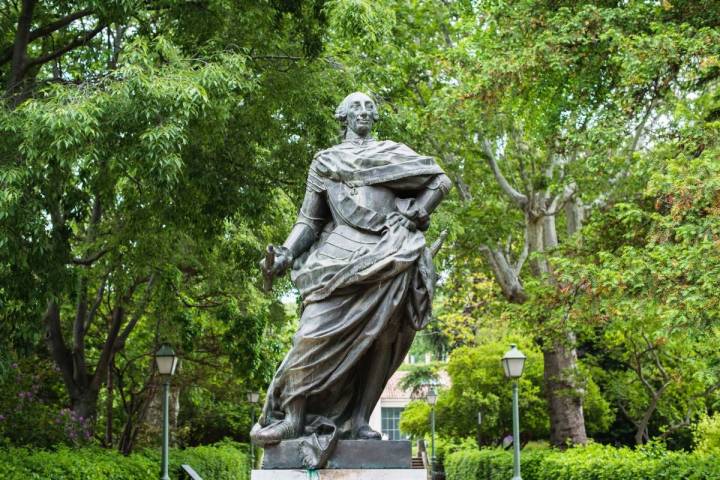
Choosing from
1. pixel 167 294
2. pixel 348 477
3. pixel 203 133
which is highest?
pixel 203 133

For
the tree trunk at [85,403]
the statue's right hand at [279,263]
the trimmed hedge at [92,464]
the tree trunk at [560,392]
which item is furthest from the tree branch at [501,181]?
the statue's right hand at [279,263]

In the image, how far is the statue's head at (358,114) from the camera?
21.5ft

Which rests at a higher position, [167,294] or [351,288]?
[167,294]

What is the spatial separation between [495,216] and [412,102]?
3292 millimetres

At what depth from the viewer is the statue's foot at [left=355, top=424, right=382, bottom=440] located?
5980 mm

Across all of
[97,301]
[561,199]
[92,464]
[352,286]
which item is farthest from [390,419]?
[352,286]

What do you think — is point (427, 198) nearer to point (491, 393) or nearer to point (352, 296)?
point (352, 296)

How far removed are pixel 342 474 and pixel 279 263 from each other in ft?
4.09

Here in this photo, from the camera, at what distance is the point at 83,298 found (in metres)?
18.9

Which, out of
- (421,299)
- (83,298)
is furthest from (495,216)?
(421,299)

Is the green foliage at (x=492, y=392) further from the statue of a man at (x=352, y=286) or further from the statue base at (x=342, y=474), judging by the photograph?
the statue base at (x=342, y=474)

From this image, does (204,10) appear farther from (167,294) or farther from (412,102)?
(412,102)

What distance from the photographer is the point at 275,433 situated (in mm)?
5836

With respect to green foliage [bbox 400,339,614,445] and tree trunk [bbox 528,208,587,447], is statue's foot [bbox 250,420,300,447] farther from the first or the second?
green foliage [bbox 400,339,614,445]
